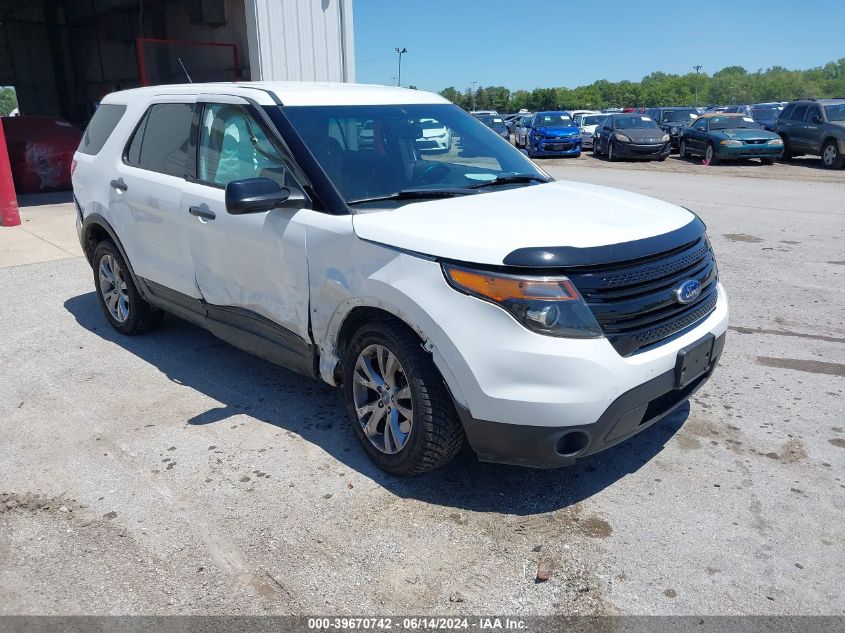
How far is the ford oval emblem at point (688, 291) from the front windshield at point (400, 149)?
1.30 meters

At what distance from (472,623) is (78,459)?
A: 7.76 feet

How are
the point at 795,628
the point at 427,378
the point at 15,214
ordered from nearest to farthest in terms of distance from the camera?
the point at 795,628 < the point at 427,378 < the point at 15,214

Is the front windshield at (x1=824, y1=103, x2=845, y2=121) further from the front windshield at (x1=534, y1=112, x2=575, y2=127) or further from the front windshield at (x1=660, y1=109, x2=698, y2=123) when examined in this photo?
the front windshield at (x1=534, y1=112, x2=575, y2=127)

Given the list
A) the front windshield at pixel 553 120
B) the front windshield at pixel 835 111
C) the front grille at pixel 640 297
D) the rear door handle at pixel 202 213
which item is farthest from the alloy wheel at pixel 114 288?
the front windshield at pixel 553 120

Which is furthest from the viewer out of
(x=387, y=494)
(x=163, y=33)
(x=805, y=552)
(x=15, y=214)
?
(x=163, y=33)

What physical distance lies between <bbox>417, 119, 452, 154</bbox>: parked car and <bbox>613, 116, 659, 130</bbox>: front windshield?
20848 mm

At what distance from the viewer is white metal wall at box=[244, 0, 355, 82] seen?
1098cm

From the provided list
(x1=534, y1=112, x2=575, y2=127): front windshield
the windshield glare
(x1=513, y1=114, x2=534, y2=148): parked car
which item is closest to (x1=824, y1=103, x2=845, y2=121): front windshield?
the windshield glare

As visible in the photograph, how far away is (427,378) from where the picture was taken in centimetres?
310

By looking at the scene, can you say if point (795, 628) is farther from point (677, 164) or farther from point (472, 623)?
point (677, 164)

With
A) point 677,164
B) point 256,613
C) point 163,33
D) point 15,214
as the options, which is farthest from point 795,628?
point 677,164

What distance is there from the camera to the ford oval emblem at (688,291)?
3.20 metres

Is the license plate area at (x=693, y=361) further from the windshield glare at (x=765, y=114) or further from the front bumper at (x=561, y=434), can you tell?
the windshield glare at (x=765, y=114)

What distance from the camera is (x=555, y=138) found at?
82.3ft
